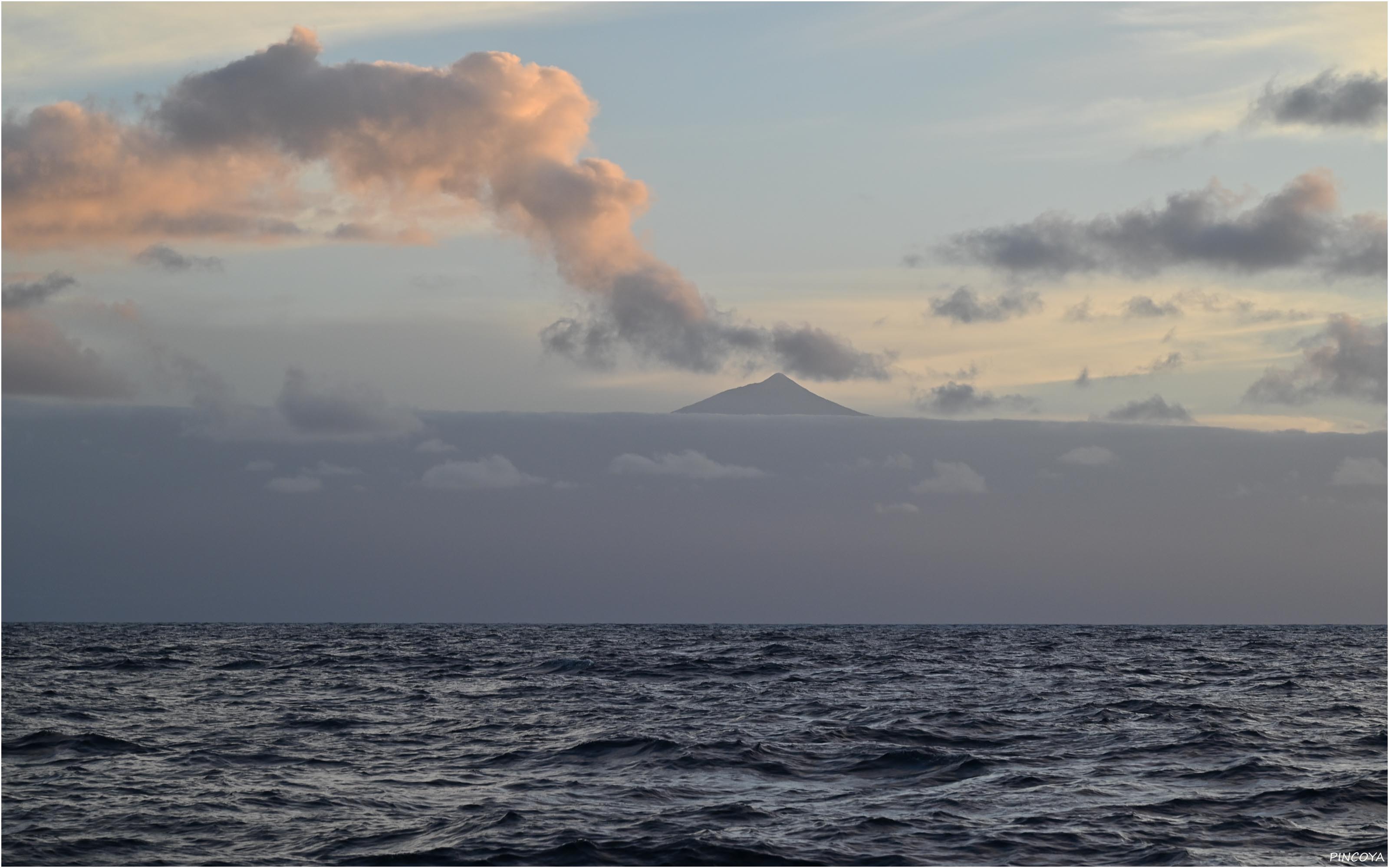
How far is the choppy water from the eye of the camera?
Result: 18.2m

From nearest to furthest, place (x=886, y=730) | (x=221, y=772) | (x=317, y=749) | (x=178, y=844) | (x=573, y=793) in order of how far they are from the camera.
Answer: (x=178, y=844), (x=573, y=793), (x=221, y=772), (x=317, y=749), (x=886, y=730)

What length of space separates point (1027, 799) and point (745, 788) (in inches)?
221

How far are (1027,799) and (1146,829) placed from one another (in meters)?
2.70

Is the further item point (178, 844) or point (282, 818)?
point (282, 818)

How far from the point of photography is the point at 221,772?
24094 millimetres

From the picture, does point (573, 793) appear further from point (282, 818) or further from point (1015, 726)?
point (1015, 726)

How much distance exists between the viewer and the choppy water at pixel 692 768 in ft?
59.7

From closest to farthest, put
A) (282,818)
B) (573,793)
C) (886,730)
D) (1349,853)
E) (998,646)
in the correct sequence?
(1349,853) < (282,818) < (573,793) < (886,730) < (998,646)

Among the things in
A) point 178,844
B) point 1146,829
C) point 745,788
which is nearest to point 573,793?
point 745,788

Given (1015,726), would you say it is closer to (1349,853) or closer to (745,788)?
(745,788)

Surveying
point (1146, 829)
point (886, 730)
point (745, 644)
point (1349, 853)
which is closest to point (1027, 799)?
point (1146, 829)

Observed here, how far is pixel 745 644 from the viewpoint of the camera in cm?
8912

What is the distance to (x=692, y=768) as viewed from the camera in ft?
80.3

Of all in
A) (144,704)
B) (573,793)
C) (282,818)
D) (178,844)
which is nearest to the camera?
(178,844)
